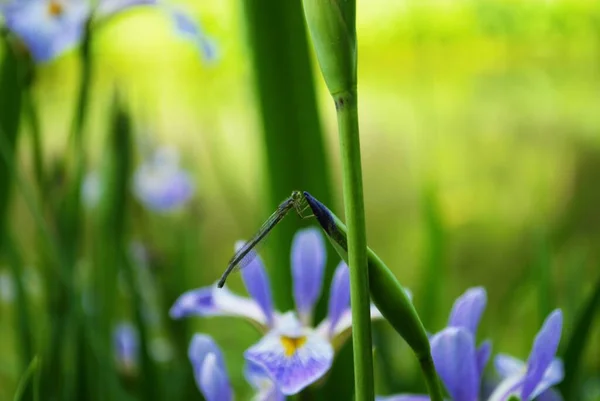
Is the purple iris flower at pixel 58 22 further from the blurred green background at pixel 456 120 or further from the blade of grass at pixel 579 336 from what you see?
the blurred green background at pixel 456 120

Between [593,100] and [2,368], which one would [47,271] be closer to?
A: [2,368]

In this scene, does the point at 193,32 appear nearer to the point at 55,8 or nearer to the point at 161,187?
the point at 55,8

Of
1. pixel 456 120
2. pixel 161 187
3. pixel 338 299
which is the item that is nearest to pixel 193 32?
pixel 338 299

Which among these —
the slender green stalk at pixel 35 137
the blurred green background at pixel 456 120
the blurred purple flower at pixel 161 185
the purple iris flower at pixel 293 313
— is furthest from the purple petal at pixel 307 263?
the blurred green background at pixel 456 120

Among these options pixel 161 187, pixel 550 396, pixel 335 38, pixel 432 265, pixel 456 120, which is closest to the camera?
pixel 335 38

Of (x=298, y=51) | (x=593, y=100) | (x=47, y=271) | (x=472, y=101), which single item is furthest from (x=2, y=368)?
(x=593, y=100)

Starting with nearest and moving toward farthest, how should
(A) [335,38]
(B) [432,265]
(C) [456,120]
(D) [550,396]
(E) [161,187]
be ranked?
(A) [335,38], (D) [550,396], (B) [432,265], (E) [161,187], (C) [456,120]

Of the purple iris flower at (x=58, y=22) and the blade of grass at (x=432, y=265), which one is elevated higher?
the purple iris flower at (x=58, y=22)
